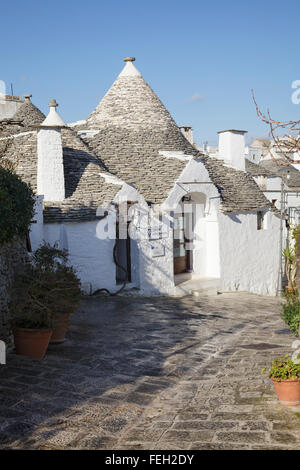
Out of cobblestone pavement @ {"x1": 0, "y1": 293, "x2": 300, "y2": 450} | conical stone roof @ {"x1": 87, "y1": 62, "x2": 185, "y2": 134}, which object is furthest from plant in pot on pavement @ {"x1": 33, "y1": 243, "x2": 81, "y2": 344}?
conical stone roof @ {"x1": 87, "y1": 62, "x2": 185, "y2": 134}

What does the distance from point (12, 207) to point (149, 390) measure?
3561 millimetres

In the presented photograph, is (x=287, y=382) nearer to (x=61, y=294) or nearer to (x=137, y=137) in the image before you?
(x=61, y=294)

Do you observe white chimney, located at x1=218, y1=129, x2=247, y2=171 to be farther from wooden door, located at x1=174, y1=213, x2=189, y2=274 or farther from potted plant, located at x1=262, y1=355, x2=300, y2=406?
potted plant, located at x1=262, y1=355, x2=300, y2=406

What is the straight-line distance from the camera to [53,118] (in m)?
14.7

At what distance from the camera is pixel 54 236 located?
45.7ft

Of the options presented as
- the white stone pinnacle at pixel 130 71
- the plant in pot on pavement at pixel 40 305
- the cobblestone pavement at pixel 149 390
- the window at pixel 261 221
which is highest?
the white stone pinnacle at pixel 130 71

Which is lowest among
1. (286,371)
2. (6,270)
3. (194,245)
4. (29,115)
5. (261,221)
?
(286,371)

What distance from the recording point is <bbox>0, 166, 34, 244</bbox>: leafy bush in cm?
745

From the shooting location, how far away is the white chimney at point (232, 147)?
20.0 metres

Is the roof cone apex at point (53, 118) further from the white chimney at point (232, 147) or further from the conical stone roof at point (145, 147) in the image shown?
the white chimney at point (232, 147)

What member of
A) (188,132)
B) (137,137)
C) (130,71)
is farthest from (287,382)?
(188,132)

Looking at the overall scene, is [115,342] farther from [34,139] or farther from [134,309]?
[34,139]

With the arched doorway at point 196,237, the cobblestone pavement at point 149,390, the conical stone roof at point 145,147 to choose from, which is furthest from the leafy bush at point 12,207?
the arched doorway at point 196,237

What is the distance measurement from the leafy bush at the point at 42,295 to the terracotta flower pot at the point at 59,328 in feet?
0.32
